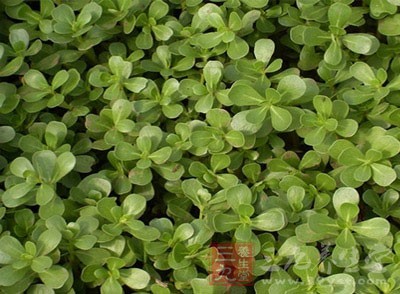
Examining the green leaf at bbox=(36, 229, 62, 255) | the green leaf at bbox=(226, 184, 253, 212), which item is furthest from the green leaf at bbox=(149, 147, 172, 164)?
the green leaf at bbox=(36, 229, 62, 255)

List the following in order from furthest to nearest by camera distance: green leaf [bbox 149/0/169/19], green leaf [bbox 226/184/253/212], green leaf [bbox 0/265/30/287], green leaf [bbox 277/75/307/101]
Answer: green leaf [bbox 149/0/169/19]
green leaf [bbox 277/75/307/101]
green leaf [bbox 226/184/253/212]
green leaf [bbox 0/265/30/287]

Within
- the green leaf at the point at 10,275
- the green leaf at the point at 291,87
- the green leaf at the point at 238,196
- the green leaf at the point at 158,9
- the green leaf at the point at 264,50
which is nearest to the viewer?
the green leaf at the point at 10,275

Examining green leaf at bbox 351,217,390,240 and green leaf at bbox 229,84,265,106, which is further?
green leaf at bbox 229,84,265,106

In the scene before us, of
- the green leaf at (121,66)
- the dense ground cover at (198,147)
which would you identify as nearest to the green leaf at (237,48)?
the dense ground cover at (198,147)

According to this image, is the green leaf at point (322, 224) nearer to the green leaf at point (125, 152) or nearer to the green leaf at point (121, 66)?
the green leaf at point (125, 152)

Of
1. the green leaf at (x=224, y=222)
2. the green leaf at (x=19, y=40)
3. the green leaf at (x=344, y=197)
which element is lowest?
the green leaf at (x=224, y=222)

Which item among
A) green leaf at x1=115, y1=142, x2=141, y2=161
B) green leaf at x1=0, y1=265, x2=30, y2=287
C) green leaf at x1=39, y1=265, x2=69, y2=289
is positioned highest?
green leaf at x1=115, y1=142, x2=141, y2=161

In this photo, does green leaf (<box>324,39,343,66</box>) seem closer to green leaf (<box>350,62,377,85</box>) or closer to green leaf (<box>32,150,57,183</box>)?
green leaf (<box>350,62,377,85</box>)

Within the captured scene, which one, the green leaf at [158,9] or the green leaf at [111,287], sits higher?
the green leaf at [158,9]

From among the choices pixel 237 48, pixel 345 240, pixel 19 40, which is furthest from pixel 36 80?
pixel 345 240
